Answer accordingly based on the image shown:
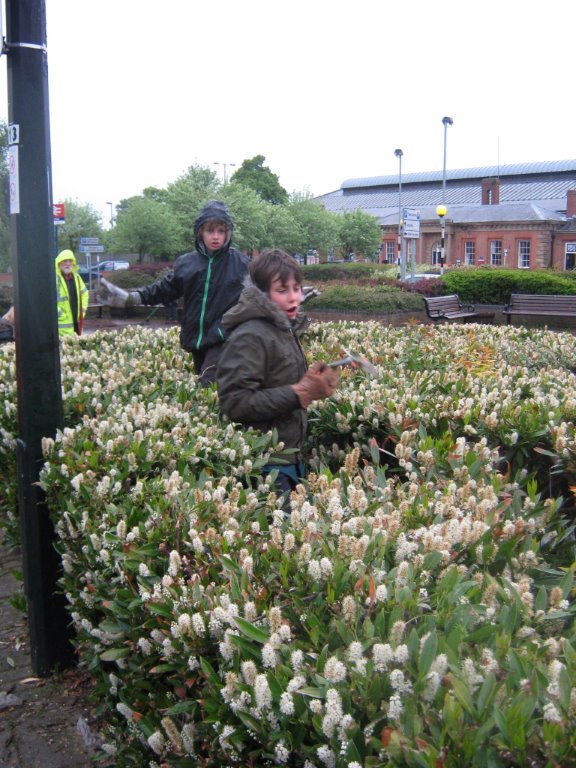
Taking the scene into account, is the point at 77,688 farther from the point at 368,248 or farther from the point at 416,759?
the point at 368,248

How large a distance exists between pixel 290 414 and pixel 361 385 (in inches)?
36.3

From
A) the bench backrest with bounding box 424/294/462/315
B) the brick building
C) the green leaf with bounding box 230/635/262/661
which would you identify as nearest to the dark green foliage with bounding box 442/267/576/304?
the bench backrest with bounding box 424/294/462/315

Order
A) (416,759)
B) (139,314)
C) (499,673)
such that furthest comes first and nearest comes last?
(139,314) < (499,673) < (416,759)

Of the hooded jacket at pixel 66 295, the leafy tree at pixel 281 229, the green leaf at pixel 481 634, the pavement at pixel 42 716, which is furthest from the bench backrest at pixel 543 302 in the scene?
the leafy tree at pixel 281 229

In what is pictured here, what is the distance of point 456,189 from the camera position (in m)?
108

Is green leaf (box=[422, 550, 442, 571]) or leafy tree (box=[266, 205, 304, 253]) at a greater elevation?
leafy tree (box=[266, 205, 304, 253])

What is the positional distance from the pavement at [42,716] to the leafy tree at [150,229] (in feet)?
145

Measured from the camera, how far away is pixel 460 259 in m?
75.8

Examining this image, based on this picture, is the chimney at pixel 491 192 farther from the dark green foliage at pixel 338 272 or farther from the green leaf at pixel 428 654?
the green leaf at pixel 428 654

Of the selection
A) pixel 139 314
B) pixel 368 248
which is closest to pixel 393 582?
pixel 139 314

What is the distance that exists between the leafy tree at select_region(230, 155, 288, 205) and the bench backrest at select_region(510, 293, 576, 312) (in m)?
66.7

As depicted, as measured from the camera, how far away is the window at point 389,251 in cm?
8344

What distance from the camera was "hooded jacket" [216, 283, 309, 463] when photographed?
390 cm

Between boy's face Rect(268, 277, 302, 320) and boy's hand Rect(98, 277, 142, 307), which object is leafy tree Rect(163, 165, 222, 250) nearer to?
boy's hand Rect(98, 277, 142, 307)
